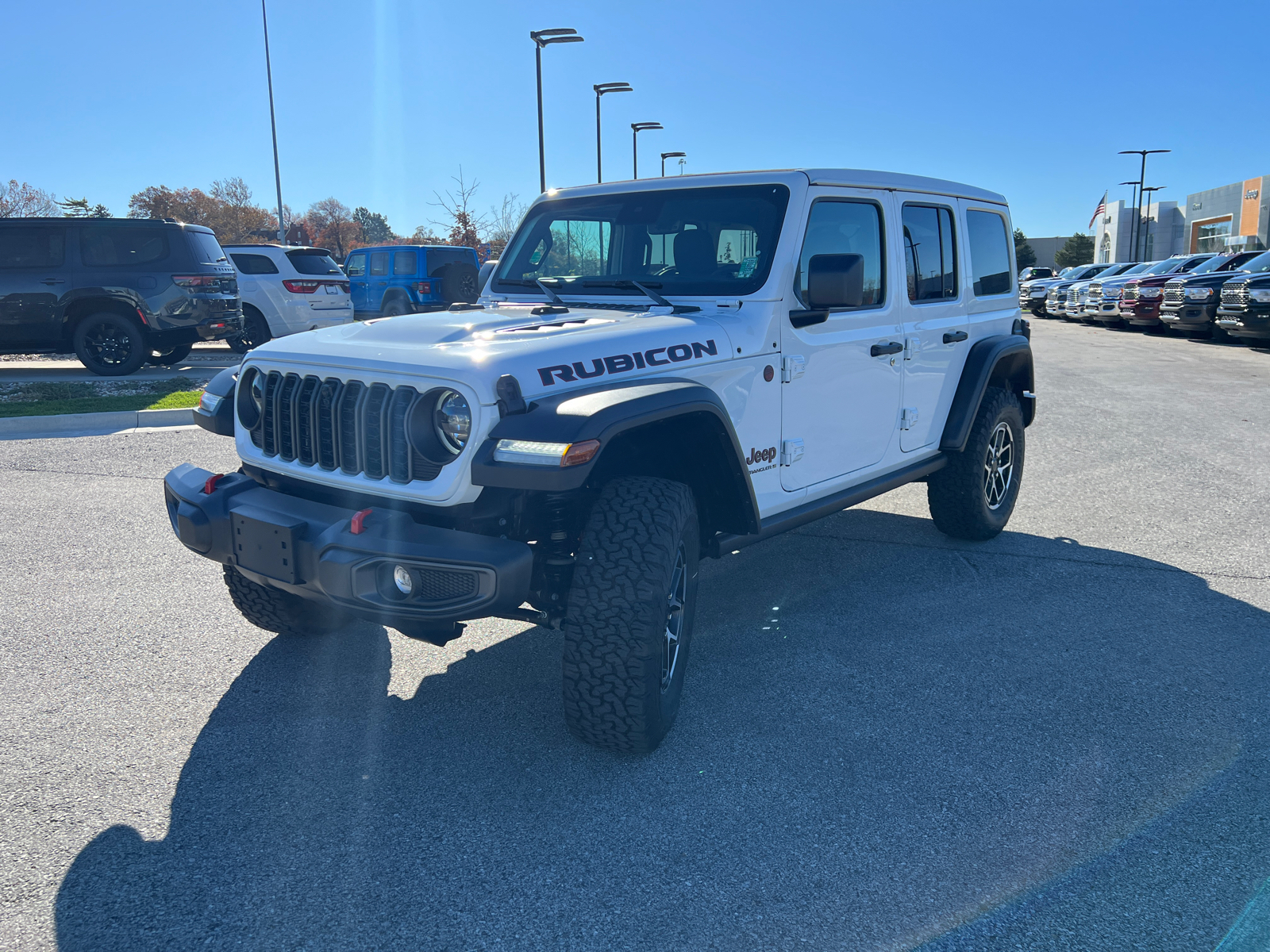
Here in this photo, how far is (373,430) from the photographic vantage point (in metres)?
3.12

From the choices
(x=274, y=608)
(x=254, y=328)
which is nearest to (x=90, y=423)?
(x=254, y=328)

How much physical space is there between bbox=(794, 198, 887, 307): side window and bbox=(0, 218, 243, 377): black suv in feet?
33.1

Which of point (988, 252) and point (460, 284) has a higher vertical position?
point (988, 252)

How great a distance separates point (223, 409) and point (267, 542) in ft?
3.11

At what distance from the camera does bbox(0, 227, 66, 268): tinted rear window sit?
11.9 m

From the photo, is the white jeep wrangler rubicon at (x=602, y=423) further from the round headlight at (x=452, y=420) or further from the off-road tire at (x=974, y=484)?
the off-road tire at (x=974, y=484)

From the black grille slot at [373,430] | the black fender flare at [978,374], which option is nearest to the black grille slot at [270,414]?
the black grille slot at [373,430]

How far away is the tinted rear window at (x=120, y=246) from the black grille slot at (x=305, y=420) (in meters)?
10.1

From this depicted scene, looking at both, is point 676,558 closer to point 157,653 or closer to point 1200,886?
point 1200,886

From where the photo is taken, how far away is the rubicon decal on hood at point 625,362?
3.09 metres

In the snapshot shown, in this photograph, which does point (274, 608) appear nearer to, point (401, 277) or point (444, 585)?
point (444, 585)

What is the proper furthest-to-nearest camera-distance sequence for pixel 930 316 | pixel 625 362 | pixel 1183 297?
pixel 1183 297, pixel 930 316, pixel 625 362

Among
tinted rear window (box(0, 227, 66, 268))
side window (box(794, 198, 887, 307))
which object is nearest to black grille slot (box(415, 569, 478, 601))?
side window (box(794, 198, 887, 307))

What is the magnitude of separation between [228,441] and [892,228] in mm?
6509
